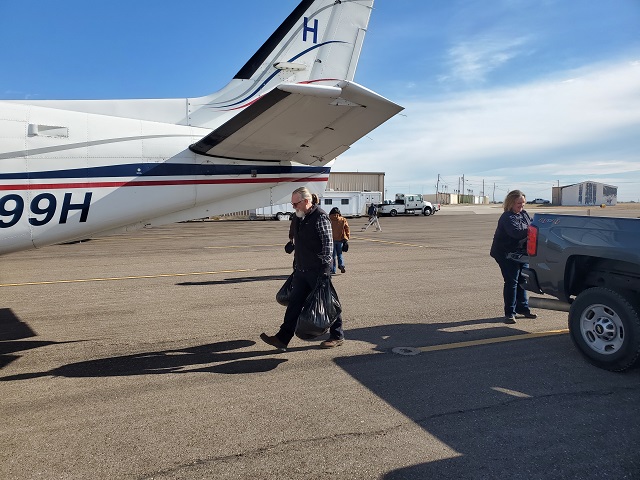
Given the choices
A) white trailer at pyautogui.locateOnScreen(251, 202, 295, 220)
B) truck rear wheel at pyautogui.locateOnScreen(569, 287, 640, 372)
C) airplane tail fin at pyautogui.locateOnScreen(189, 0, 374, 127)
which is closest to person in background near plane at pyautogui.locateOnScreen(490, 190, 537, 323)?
truck rear wheel at pyautogui.locateOnScreen(569, 287, 640, 372)

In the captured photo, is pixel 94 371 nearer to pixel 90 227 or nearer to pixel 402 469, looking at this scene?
pixel 90 227

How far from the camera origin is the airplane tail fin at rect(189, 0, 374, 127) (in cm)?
685

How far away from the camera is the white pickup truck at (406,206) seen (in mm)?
45156

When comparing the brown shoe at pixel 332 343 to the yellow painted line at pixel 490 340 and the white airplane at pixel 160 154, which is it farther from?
the white airplane at pixel 160 154

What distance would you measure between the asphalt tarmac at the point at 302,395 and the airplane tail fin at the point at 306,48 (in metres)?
3.41

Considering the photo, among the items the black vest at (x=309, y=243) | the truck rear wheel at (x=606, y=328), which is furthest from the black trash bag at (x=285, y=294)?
the truck rear wheel at (x=606, y=328)

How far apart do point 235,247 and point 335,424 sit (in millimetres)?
13404

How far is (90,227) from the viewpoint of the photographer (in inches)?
193

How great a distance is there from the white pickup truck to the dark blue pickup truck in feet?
131

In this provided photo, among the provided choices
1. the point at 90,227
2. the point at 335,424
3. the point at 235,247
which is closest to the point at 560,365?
the point at 335,424

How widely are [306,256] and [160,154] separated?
6.75 ft

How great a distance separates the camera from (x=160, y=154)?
5.18m

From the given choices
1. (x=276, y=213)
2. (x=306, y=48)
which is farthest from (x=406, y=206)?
(x=306, y=48)

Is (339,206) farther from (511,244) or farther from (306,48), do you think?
(511,244)
